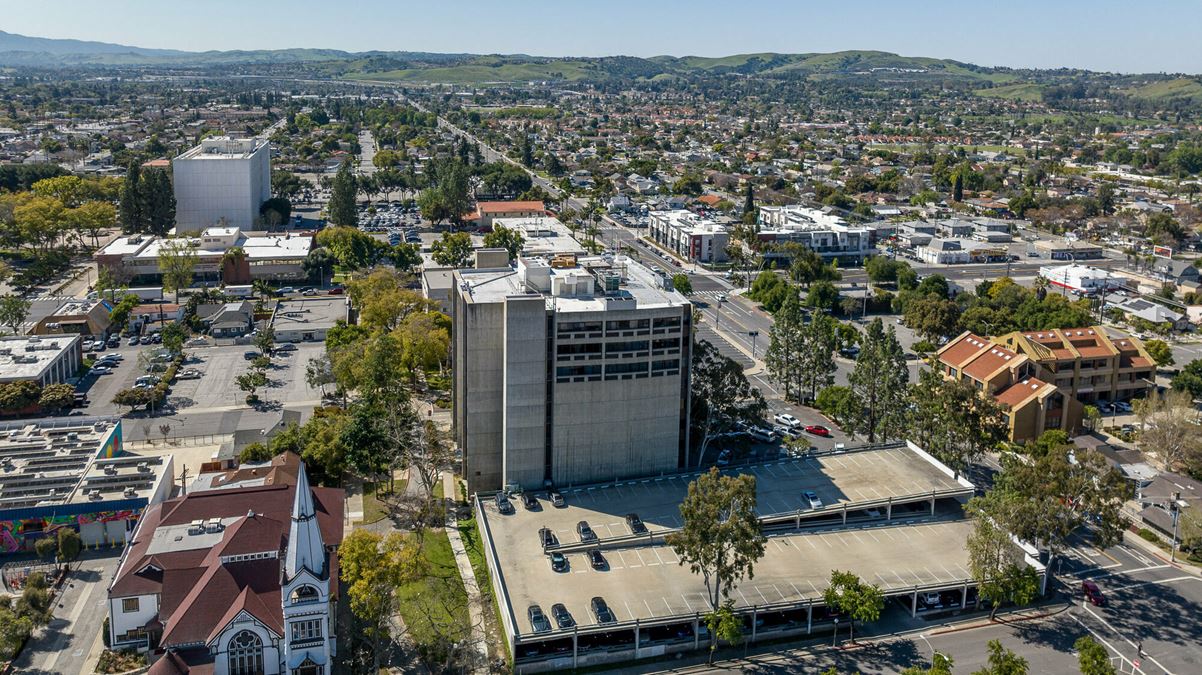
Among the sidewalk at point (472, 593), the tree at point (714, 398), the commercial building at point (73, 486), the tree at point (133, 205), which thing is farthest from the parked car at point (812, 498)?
the tree at point (133, 205)

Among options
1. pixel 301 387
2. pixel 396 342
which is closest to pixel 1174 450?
pixel 396 342

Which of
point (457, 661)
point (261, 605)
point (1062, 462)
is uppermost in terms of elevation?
point (1062, 462)

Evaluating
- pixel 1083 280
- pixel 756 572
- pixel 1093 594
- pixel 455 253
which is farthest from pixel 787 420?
pixel 1083 280

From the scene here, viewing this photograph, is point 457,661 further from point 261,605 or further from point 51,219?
point 51,219

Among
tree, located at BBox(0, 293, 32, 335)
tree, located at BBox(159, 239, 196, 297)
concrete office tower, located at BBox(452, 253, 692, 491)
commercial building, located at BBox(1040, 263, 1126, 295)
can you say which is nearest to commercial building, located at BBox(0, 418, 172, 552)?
concrete office tower, located at BBox(452, 253, 692, 491)

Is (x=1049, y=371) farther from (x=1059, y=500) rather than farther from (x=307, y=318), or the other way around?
(x=307, y=318)

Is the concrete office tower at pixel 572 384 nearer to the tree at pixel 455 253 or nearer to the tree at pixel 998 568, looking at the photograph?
the tree at pixel 998 568
